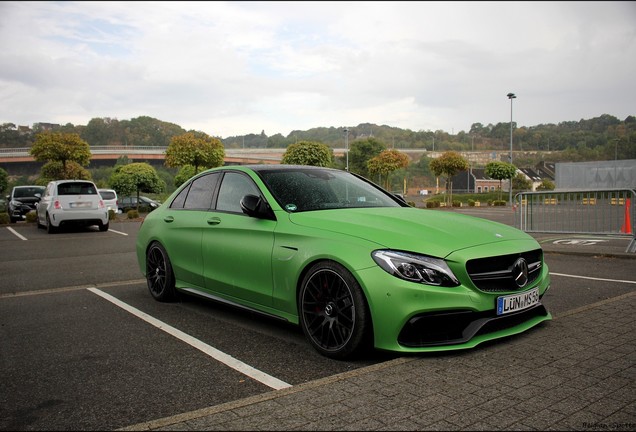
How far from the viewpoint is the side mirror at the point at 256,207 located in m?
4.49

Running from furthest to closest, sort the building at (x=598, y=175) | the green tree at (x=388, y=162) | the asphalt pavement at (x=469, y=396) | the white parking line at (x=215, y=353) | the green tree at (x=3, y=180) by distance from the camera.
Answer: the green tree at (x=388, y=162), the building at (x=598, y=175), the green tree at (x=3, y=180), the white parking line at (x=215, y=353), the asphalt pavement at (x=469, y=396)

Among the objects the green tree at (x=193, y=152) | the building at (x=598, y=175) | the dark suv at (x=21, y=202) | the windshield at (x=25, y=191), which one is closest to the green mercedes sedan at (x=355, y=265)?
the dark suv at (x=21, y=202)

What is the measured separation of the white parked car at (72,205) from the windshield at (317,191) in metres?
12.6

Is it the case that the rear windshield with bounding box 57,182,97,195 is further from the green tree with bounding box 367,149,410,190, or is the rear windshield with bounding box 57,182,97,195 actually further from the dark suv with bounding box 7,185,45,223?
the green tree with bounding box 367,149,410,190

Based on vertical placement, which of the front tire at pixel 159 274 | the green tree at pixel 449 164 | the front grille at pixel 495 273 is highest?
the green tree at pixel 449 164

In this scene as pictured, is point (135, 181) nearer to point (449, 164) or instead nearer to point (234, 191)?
point (449, 164)

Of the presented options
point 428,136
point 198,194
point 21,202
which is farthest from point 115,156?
point 428,136

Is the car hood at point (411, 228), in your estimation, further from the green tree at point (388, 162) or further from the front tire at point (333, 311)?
the green tree at point (388, 162)

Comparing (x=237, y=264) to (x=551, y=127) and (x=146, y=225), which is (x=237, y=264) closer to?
(x=146, y=225)

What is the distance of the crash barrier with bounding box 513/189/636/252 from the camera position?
987 cm

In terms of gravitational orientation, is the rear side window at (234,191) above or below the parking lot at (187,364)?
above

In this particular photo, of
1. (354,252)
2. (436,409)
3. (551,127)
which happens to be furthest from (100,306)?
(551,127)

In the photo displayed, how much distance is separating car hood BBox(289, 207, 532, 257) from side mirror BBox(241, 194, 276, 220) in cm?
24

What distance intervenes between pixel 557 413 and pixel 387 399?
0.87 meters
